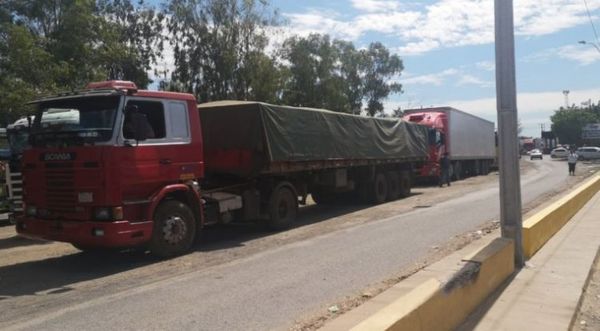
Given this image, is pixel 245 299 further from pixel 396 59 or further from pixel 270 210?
pixel 396 59

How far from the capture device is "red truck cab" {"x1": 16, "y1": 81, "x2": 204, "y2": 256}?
31.0ft

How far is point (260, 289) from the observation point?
7965mm

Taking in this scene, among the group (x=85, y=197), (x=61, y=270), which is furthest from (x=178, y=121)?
(x=61, y=270)

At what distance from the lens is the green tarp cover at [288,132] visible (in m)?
13.3

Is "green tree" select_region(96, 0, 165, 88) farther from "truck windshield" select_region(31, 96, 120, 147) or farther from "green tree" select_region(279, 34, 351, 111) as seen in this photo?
"truck windshield" select_region(31, 96, 120, 147)

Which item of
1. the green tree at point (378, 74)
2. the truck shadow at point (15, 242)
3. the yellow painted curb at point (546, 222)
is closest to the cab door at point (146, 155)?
the truck shadow at point (15, 242)

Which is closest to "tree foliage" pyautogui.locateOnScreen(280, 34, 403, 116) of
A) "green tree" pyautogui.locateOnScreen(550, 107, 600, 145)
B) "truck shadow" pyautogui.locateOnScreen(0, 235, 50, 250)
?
"truck shadow" pyautogui.locateOnScreen(0, 235, 50, 250)

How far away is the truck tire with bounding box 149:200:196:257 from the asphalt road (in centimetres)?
113

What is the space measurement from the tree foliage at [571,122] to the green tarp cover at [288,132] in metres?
98.7

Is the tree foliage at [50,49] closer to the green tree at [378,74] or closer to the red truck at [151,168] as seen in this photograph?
the red truck at [151,168]

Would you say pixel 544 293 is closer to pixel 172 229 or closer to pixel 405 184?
pixel 172 229

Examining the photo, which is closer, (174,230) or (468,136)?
(174,230)

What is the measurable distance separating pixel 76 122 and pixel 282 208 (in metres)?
5.75

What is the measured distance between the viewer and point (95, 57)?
78.8 ft
